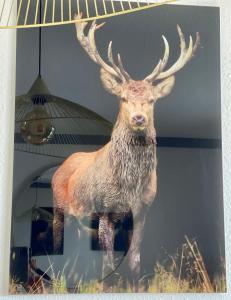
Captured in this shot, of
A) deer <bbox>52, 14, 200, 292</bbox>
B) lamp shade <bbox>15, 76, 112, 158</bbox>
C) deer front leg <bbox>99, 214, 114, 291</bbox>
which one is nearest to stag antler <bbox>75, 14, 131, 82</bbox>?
deer <bbox>52, 14, 200, 292</bbox>

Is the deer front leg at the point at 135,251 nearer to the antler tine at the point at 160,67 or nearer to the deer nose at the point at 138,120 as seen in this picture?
the deer nose at the point at 138,120

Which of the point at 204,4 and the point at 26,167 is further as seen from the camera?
the point at 204,4

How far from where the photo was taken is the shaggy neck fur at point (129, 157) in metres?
0.85

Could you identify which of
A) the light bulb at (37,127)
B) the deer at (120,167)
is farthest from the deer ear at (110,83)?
the light bulb at (37,127)

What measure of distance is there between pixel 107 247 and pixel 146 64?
394mm

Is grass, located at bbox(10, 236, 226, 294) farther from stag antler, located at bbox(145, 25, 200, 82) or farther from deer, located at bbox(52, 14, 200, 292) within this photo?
stag antler, located at bbox(145, 25, 200, 82)

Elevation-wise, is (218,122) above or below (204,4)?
below

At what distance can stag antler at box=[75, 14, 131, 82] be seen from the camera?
0.87 meters

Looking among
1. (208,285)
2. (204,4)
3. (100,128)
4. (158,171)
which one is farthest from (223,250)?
(204,4)

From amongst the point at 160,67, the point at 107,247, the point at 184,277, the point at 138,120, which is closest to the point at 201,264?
the point at 184,277

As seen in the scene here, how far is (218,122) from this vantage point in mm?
897

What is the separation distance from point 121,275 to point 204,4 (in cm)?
63

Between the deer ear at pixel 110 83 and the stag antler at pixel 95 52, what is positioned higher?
the stag antler at pixel 95 52

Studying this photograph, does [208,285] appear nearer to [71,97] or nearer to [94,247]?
[94,247]
